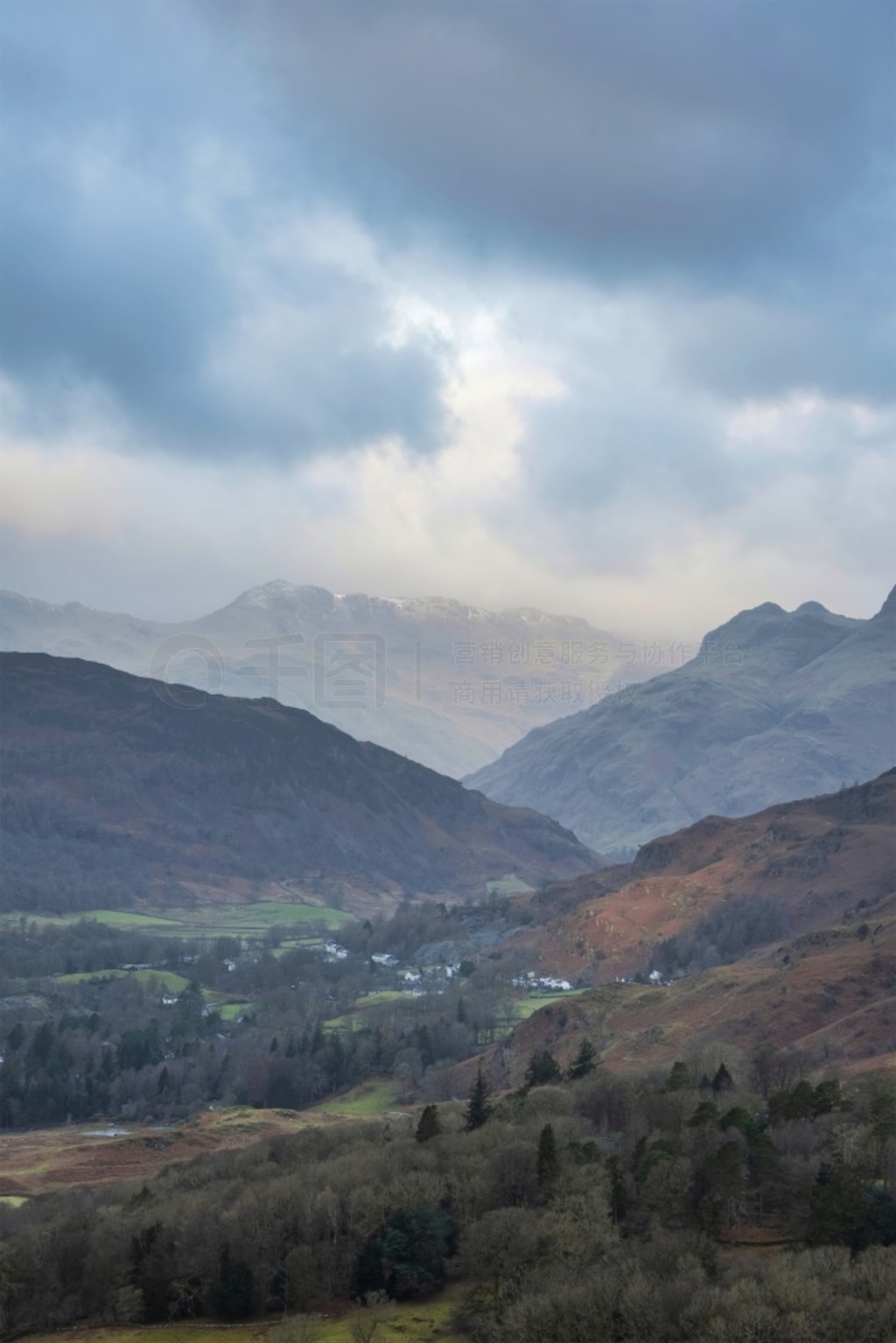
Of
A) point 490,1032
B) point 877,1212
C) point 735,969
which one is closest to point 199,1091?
point 490,1032

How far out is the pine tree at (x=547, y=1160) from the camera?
75.9m

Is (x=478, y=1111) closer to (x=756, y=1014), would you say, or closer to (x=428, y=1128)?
(x=428, y=1128)

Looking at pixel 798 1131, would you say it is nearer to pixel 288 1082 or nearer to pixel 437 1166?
pixel 437 1166

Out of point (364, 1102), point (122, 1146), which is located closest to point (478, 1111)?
point (122, 1146)

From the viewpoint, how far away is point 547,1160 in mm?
76625

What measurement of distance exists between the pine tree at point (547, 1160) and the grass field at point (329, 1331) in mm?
7728

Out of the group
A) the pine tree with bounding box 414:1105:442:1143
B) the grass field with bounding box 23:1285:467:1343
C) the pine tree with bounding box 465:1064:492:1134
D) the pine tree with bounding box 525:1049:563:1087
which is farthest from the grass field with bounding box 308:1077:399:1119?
the grass field with bounding box 23:1285:467:1343

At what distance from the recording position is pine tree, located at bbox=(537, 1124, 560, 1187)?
75.9m

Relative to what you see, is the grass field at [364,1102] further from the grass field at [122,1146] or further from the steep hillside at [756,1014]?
the steep hillside at [756,1014]

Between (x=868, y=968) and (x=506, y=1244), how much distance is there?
9007cm

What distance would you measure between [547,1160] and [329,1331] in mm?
15269

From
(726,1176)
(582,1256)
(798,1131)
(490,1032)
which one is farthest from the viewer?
(490,1032)

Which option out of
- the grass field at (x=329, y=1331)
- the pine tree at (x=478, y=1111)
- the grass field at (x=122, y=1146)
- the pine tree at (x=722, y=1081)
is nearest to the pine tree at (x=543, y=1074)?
the pine tree at (x=722, y=1081)

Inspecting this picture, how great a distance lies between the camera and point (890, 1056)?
112312mm
